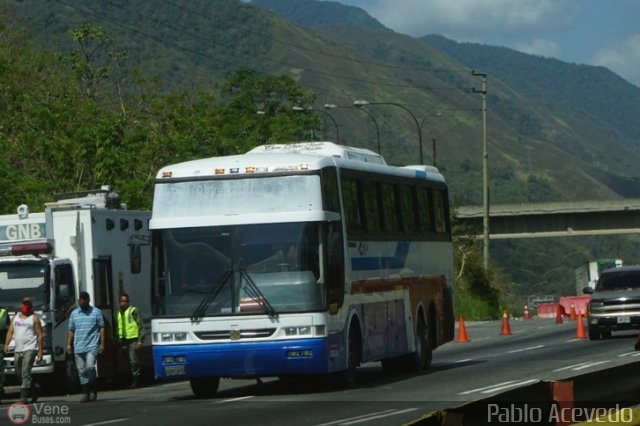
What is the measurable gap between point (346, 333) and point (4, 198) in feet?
64.0

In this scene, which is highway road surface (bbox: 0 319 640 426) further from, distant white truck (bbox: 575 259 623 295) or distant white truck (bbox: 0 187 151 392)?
distant white truck (bbox: 575 259 623 295)

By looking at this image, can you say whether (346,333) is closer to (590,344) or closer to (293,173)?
(293,173)

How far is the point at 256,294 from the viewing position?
2127 centimetres

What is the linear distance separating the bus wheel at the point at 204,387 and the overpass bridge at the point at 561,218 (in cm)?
7323

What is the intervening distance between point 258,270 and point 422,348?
Result: 21.9ft

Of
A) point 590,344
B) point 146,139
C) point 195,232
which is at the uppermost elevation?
point 146,139

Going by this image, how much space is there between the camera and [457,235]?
253ft

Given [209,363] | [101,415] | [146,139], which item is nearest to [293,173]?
[209,363]

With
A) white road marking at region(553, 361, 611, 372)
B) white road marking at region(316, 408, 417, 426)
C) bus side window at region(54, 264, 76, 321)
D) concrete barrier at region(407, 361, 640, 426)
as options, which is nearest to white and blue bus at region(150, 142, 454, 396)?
white road marking at region(316, 408, 417, 426)

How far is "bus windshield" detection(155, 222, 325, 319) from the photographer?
21219mm

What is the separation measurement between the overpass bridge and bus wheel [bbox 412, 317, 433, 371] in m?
68.3

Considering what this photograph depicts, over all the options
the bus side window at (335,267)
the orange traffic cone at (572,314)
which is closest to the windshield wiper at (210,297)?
the bus side window at (335,267)

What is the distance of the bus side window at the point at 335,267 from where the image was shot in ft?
70.4

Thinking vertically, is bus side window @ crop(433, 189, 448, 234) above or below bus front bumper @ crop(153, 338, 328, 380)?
above
